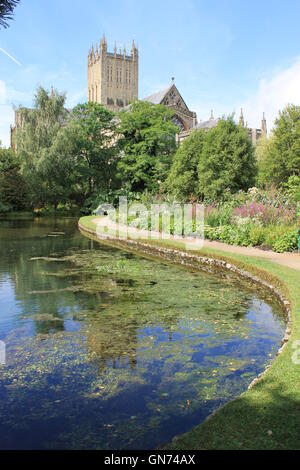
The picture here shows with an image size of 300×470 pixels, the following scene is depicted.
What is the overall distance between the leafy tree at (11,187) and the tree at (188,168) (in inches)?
759

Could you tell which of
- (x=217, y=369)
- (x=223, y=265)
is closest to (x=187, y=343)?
(x=217, y=369)

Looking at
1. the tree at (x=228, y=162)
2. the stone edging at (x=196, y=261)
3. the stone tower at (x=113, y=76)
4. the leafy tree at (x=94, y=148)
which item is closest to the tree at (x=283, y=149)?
the tree at (x=228, y=162)

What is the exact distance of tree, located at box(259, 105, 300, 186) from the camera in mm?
26969

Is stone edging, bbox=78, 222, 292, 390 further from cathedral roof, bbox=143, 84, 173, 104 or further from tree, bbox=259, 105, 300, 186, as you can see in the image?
cathedral roof, bbox=143, 84, 173, 104

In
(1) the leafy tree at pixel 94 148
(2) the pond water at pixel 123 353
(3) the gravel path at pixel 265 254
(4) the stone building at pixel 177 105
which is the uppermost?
(4) the stone building at pixel 177 105

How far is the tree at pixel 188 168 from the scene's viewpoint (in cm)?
2173

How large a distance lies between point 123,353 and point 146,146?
2762cm

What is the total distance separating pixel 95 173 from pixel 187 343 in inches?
1237

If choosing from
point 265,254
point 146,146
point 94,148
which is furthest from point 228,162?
point 94,148

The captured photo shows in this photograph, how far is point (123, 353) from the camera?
4637mm
